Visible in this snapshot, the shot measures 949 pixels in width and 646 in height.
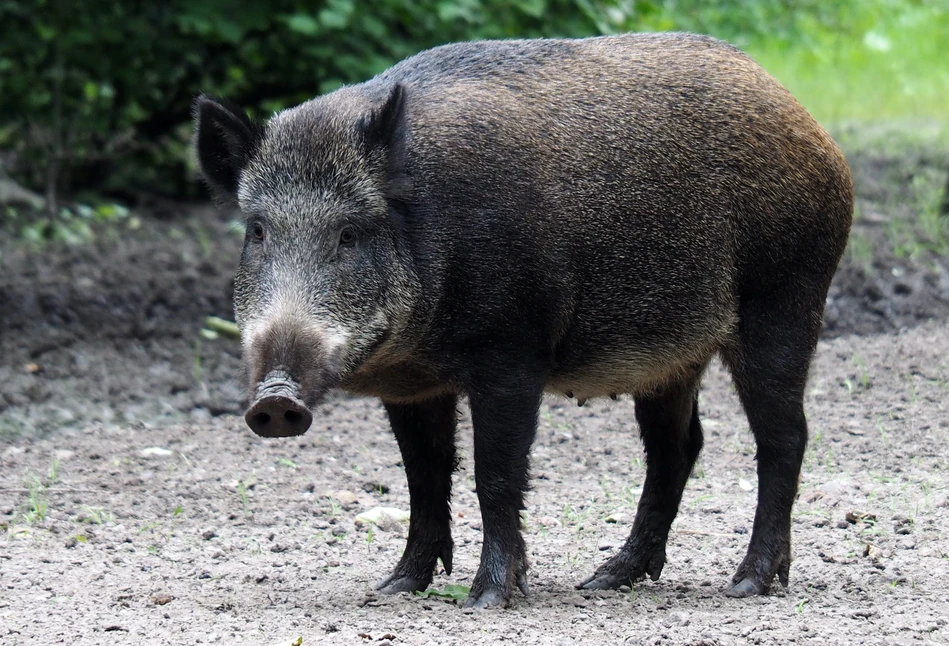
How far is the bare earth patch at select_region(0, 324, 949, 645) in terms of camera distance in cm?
406

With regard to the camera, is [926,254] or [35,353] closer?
[35,353]

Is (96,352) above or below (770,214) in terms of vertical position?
below

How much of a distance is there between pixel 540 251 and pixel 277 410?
3.58 feet

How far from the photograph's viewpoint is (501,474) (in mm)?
4359

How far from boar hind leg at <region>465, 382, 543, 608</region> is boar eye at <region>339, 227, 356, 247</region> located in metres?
0.60

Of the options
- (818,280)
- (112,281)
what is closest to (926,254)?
(818,280)

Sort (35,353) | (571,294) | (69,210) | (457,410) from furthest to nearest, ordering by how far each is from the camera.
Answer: (69,210) → (35,353) → (457,410) → (571,294)

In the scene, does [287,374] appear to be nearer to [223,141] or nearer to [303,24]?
[223,141]

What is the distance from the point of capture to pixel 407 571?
4703 millimetres

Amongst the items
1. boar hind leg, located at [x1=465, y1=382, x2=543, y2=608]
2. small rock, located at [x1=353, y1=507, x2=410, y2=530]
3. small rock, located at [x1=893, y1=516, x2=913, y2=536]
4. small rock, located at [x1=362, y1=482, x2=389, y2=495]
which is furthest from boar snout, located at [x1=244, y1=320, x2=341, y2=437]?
small rock, located at [x1=893, y1=516, x2=913, y2=536]

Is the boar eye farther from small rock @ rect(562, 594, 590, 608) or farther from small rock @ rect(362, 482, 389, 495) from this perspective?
small rock @ rect(362, 482, 389, 495)

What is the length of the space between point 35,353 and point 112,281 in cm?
112

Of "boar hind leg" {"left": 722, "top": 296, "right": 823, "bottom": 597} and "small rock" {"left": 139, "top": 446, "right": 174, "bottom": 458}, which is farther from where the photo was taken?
"small rock" {"left": 139, "top": 446, "right": 174, "bottom": 458}

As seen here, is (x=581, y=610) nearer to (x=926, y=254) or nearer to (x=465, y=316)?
(x=465, y=316)
